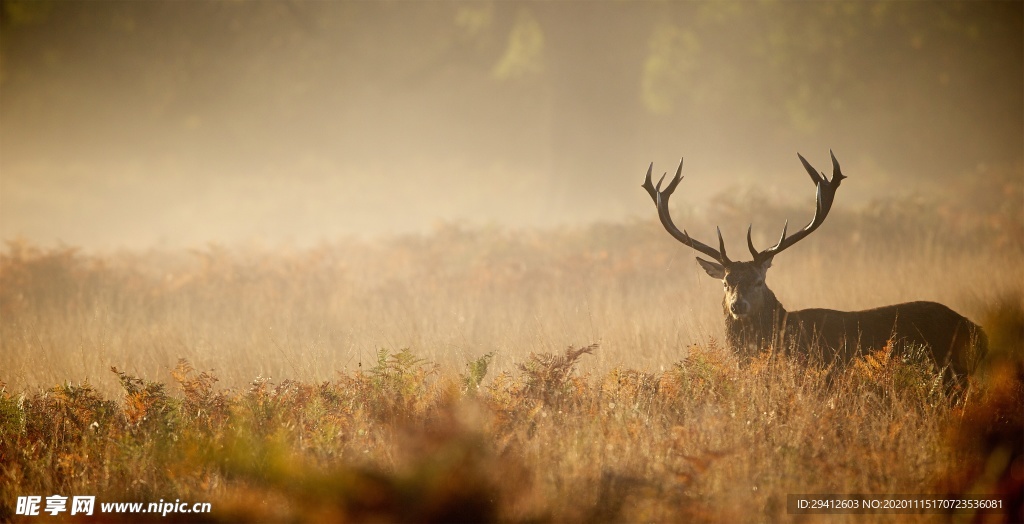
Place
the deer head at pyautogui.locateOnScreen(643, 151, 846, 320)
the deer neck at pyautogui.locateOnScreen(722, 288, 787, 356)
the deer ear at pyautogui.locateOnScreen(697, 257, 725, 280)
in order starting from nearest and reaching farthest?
the deer head at pyautogui.locateOnScreen(643, 151, 846, 320) < the deer neck at pyautogui.locateOnScreen(722, 288, 787, 356) < the deer ear at pyautogui.locateOnScreen(697, 257, 725, 280)

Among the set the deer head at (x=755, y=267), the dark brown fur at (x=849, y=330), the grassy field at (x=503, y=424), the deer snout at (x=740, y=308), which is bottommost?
the grassy field at (x=503, y=424)

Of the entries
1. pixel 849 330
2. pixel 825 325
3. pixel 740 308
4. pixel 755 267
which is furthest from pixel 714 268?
pixel 849 330

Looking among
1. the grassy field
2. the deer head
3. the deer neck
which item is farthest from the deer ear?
the grassy field

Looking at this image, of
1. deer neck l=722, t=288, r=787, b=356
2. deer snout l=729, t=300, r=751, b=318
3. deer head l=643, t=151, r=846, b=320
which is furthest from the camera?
deer neck l=722, t=288, r=787, b=356

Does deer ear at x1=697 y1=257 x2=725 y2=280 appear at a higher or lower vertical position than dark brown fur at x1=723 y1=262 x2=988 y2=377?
higher

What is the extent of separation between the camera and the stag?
570 centimetres

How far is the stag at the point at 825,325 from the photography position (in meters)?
5.70

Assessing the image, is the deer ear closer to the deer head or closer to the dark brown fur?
the deer head

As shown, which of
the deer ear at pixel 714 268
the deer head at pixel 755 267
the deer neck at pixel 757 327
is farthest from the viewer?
the deer ear at pixel 714 268

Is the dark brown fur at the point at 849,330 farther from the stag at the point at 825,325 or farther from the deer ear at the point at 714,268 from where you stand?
the deer ear at the point at 714,268

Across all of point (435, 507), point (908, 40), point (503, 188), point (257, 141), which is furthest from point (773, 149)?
point (435, 507)

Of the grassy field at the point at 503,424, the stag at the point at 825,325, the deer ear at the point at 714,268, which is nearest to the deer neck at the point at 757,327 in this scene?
the stag at the point at 825,325

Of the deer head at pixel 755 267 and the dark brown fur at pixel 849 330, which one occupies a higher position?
the deer head at pixel 755 267

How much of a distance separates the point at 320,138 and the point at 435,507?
122 ft
